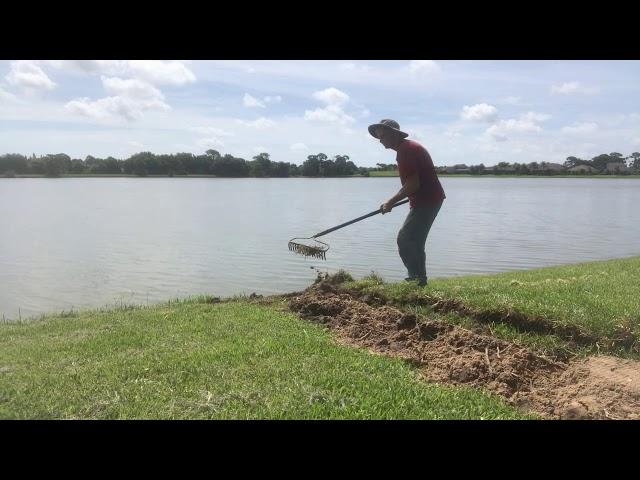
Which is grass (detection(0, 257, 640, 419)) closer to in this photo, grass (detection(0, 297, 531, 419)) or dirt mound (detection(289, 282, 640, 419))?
grass (detection(0, 297, 531, 419))

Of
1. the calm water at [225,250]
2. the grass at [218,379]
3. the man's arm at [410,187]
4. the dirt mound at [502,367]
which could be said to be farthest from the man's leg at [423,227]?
the calm water at [225,250]

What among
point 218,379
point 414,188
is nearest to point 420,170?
point 414,188

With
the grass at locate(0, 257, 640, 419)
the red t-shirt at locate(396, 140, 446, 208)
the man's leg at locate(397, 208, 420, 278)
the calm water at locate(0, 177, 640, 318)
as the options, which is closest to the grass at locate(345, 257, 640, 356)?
the grass at locate(0, 257, 640, 419)

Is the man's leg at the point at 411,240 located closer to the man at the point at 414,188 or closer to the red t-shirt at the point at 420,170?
the man at the point at 414,188

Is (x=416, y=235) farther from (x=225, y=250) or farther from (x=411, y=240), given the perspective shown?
→ (x=225, y=250)

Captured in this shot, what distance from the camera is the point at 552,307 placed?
20.1 feet

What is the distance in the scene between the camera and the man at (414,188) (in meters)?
7.73

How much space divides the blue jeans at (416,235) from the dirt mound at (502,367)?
4.01ft

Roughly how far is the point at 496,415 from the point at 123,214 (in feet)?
110

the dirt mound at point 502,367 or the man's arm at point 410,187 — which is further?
the man's arm at point 410,187

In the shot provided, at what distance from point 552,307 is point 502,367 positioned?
159 centimetres
